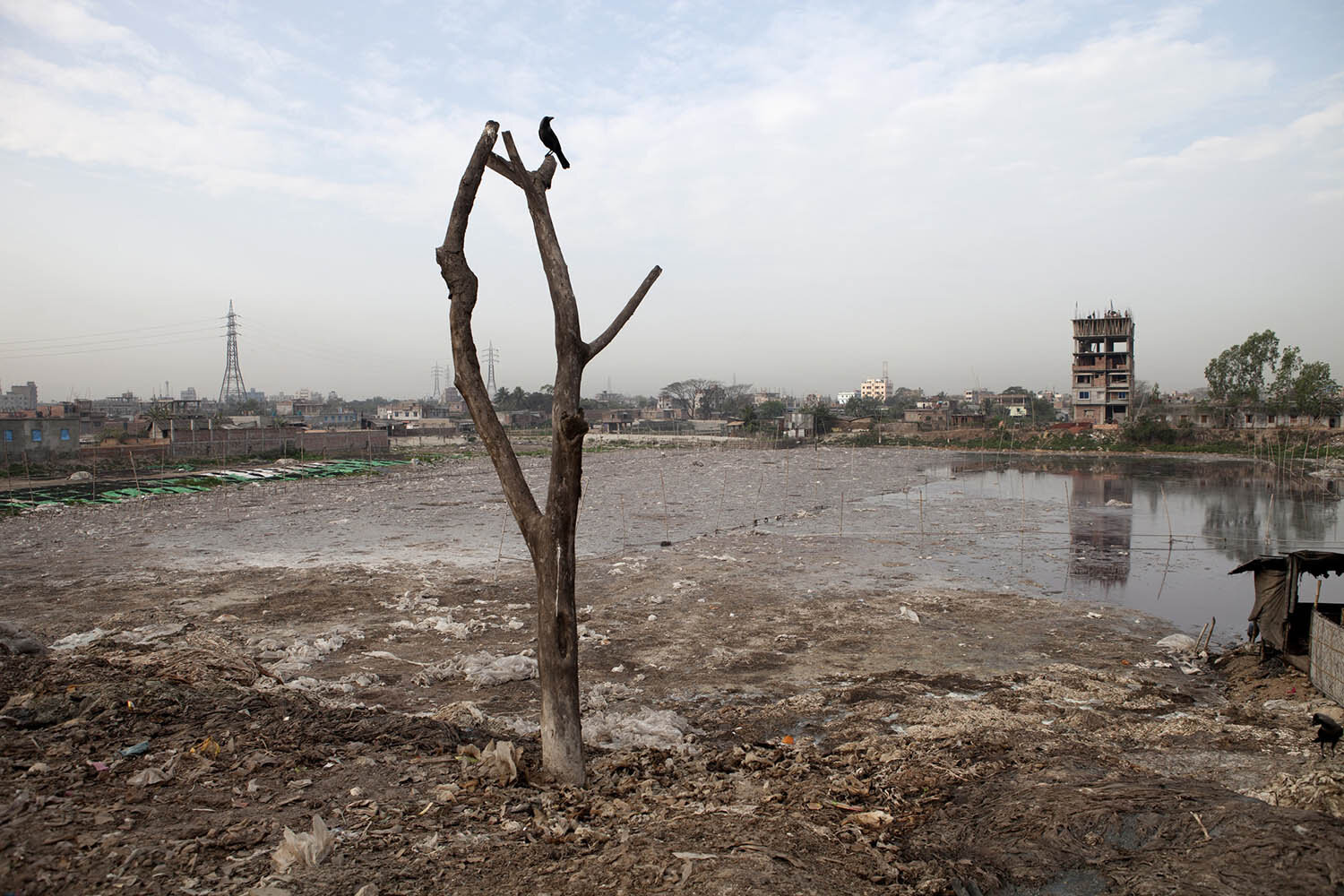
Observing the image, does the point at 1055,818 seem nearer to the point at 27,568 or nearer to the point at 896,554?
the point at 896,554

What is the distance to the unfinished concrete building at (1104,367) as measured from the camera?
5516 centimetres

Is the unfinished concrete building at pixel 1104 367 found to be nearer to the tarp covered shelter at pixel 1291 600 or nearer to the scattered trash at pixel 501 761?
the tarp covered shelter at pixel 1291 600

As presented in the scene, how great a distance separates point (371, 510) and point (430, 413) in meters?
63.7

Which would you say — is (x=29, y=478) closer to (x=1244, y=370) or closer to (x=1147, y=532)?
(x=1147, y=532)

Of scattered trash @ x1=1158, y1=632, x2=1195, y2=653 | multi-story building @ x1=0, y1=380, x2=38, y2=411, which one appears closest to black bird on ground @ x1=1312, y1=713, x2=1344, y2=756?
scattered trash @ x1=1158, y1=632, x2=1195, y2=653

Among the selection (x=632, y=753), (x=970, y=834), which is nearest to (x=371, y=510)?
(x=632, y=753)

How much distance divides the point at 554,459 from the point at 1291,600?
619cm

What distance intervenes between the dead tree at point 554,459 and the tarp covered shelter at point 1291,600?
582 centimetres

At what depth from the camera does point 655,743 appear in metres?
4.43

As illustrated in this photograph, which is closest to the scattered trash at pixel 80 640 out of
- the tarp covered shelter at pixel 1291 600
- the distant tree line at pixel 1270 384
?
the tarp covered shelter at pixel 1291 600

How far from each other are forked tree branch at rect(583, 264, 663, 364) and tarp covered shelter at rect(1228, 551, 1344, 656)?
18.3ft

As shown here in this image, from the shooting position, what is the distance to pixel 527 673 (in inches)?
233

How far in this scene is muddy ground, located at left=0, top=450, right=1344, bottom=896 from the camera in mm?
2785

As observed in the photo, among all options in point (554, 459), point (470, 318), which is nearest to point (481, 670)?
point (554, 459)
